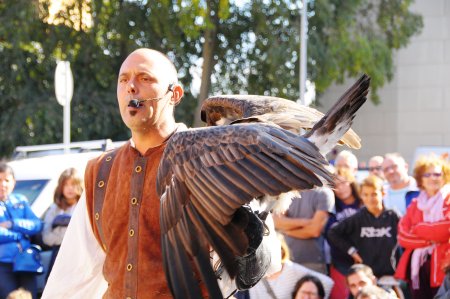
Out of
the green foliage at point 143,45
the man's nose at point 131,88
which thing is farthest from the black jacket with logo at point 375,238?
the green foliage at point 143,45

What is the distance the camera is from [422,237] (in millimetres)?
6574

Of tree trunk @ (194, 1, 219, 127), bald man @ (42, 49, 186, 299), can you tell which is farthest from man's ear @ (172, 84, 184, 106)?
tree trunk @ (194, 1, 219, 127)

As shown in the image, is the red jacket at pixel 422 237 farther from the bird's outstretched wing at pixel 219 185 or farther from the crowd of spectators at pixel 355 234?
the bird's outstretched wing at pixel 219 185

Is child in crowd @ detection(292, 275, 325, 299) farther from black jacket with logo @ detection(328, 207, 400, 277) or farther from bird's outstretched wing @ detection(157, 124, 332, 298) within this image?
bird's outstretched wing @ detection(157, 124, 332, 298)

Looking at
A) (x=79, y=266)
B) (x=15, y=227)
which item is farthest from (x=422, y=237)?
(x=79, y=266)

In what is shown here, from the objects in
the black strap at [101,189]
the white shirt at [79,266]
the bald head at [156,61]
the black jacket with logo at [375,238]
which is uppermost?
the bald head at [156,61]

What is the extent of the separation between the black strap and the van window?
16.1 feet

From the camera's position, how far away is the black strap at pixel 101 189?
139 inches

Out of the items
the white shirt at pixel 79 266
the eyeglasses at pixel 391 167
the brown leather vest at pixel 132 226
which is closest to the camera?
the brown leather vest at pixel 132 226

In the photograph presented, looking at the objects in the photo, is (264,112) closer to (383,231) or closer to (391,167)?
(383,231)

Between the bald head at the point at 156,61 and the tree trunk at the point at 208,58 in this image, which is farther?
the tree trunk at the point at 208,58

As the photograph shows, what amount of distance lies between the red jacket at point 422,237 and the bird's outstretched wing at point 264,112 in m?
2.55

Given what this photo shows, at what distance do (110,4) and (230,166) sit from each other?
15.3 m

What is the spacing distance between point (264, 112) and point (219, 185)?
1.24 meters
